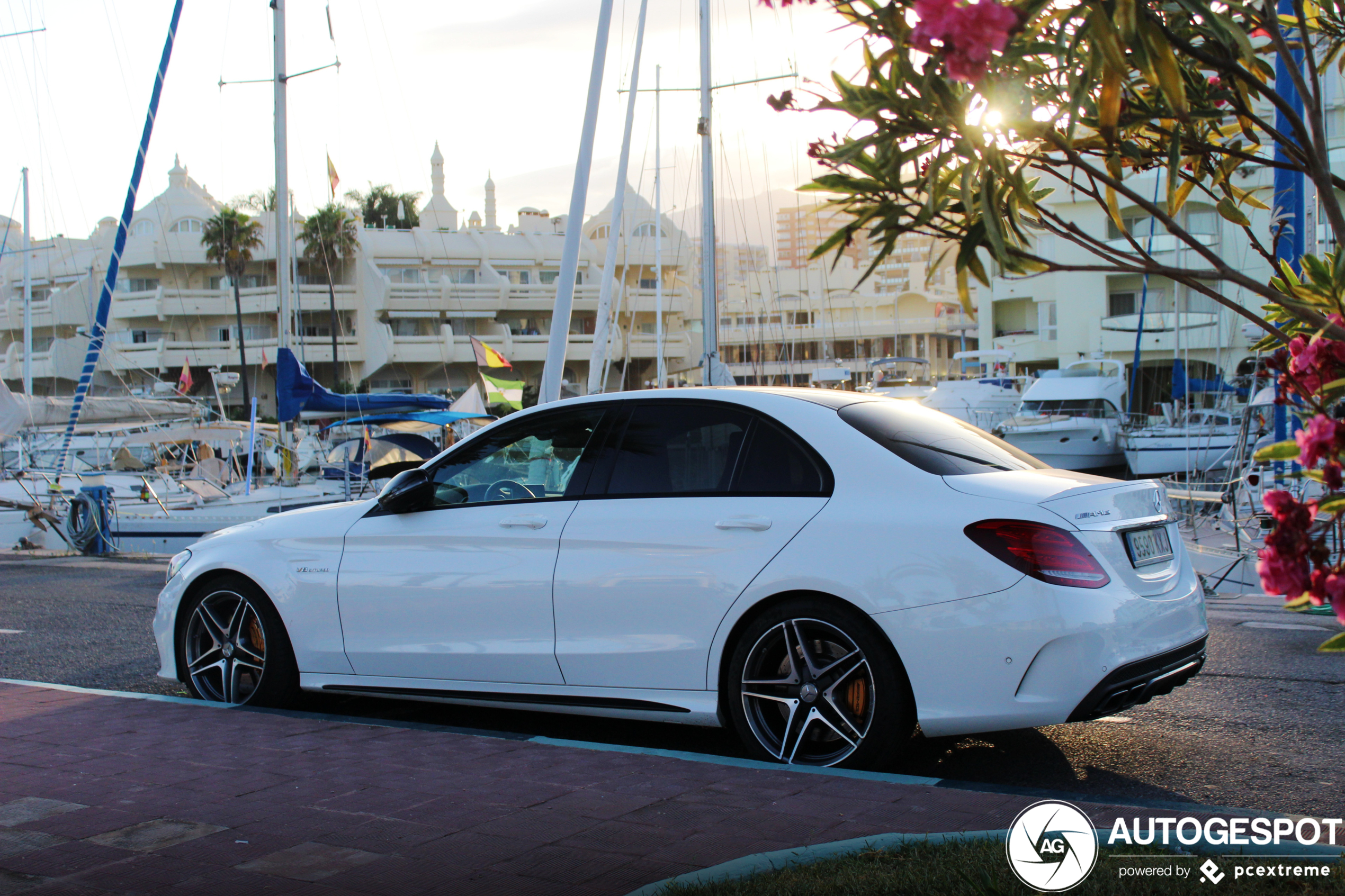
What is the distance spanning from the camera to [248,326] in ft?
220

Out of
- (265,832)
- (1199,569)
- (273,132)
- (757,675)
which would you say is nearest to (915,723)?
(757,675)

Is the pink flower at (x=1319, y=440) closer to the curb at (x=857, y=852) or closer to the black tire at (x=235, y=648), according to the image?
the curb at (x=857, y=852)

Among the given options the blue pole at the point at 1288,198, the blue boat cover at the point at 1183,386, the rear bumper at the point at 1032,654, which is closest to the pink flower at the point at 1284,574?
the rear bumper at the point at 1032,654

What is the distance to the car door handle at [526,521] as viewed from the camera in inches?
217

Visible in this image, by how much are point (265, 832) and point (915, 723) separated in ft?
8.29

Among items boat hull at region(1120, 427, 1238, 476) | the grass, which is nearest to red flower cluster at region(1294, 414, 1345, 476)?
the grass

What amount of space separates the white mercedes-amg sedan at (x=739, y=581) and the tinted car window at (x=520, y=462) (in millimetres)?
12

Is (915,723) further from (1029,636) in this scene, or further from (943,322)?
(943,322)

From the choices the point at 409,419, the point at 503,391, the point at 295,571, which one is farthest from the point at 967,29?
the point at 409,419

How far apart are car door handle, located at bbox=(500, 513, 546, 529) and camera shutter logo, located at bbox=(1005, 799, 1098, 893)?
2597 mm

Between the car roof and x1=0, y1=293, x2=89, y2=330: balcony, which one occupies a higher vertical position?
x1=0, y1=293, x2=89, y2=330: balcony

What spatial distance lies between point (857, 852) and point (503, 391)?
767 inches

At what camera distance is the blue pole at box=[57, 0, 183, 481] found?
67.5ft

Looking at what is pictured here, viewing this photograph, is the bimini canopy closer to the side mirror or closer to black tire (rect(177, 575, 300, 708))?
black tire (rect(177, 575, 300, 708))
